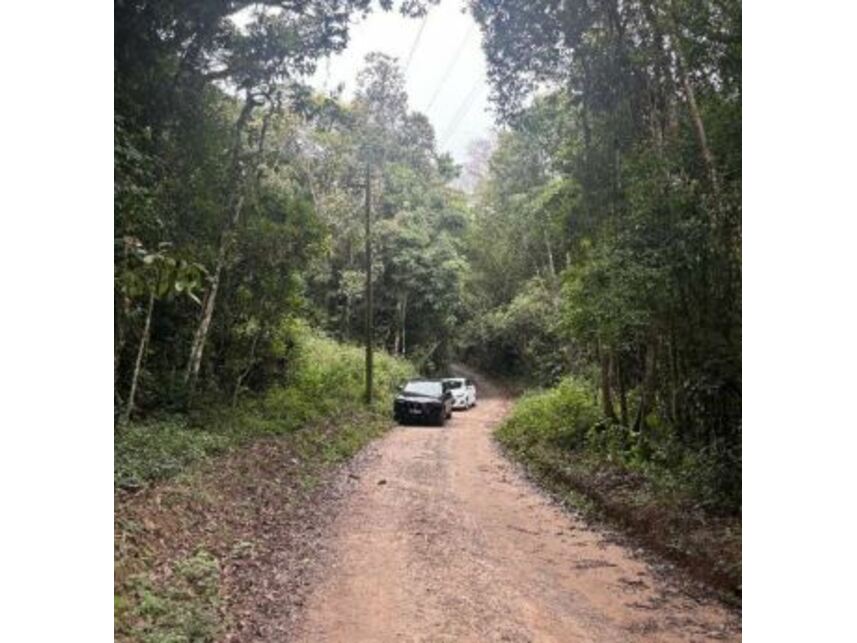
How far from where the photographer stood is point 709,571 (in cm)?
506

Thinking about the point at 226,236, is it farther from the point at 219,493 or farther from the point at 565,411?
the point at 565,411

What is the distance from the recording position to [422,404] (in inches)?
483

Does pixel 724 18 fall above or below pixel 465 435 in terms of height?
above

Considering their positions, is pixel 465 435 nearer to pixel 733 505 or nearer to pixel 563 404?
pixel 563 404

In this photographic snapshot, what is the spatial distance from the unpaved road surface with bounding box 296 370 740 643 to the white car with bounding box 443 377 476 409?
161cm

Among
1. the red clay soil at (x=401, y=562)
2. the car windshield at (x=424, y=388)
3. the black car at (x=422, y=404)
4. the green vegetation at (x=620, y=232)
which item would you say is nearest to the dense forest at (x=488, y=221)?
the green vegetation at (x=620, y=232)

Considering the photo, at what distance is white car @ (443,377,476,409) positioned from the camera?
9341mm

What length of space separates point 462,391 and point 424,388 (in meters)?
1.44

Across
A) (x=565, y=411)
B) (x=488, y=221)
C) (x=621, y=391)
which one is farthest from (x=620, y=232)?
(x=565, y=411)

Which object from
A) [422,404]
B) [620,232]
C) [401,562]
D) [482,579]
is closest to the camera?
[482,579]

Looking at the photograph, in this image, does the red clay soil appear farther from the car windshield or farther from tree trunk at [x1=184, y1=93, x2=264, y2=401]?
the car windshield
